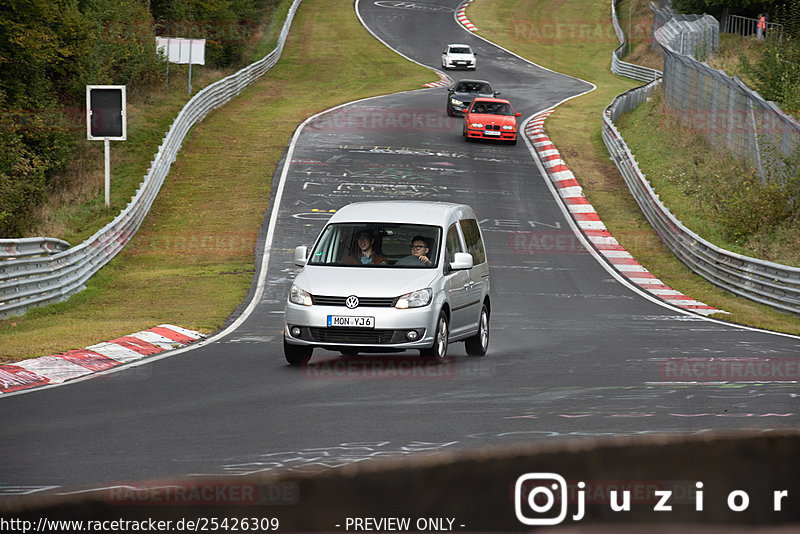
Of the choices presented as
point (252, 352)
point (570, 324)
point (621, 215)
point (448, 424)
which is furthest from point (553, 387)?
point (621, 215)

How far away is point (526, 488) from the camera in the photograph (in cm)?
336

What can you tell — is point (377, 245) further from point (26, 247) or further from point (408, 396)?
point (26, 247)

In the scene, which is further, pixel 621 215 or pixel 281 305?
pixel 621 215

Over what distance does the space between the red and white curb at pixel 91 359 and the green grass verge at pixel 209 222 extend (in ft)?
1.15

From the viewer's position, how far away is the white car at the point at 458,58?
2469 inches

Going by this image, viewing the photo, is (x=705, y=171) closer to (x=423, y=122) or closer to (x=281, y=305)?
(x=423, y=122)

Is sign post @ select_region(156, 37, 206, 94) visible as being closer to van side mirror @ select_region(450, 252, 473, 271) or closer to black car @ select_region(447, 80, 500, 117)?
black car @ select_region(447, 80, 500, 117)

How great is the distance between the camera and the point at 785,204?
26141 millimetres

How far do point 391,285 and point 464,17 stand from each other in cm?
7434

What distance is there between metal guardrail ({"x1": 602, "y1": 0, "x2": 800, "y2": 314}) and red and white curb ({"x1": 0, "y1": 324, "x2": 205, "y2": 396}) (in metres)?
11.7

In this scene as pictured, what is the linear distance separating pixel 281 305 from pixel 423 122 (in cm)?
2780

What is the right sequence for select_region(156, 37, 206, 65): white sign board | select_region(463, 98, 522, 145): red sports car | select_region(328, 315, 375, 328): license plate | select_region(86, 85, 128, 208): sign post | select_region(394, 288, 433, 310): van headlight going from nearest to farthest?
select_region(328, 315, 375, 328): license plate < select_region(394, 288, 433, 310): van headlight < select_region(86, 85, 128, 208): sign post < select_region(156, 37, 206, 65): white sign board < select_region(463, 98, 522, 145): red sports car

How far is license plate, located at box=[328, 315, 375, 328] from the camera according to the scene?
11844mm

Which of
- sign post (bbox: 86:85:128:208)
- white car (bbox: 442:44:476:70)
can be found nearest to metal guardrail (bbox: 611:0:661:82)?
white car (bbox: 442:44:476:70)
